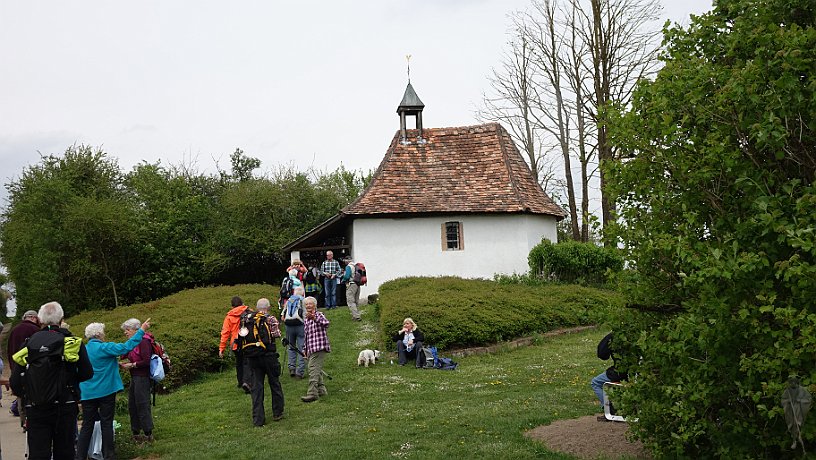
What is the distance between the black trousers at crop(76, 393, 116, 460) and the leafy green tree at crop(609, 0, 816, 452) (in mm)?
6645

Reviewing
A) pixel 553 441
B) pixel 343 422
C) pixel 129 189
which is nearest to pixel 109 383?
pixel 343 422

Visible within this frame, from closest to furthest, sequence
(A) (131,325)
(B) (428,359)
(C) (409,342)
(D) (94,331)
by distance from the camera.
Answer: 1. (D) (94,331)
2. (A) (131,325)
3. (B) (428,359)
4. (C) (409,342)

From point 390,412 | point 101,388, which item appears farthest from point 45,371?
point 390,412

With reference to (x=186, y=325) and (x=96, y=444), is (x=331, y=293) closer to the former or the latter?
(x=186, y=325)

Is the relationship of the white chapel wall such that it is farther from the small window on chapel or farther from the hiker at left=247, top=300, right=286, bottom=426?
the hiker at left=247, top=300, right=286, bottom=426

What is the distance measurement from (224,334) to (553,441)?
292 inches

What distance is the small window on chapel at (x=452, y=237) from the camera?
31547 mm

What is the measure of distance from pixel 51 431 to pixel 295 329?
22.7ft

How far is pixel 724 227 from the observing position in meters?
7.09

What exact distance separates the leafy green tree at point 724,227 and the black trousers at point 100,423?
665cm

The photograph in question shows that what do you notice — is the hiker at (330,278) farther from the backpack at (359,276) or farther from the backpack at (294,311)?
the backpack at (294,311)

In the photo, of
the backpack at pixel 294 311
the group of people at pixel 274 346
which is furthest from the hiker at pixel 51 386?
the backpack at pixel 294 311

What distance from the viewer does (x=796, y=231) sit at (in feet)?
19.3

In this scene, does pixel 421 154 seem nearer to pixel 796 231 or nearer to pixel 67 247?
pixel 67 247
